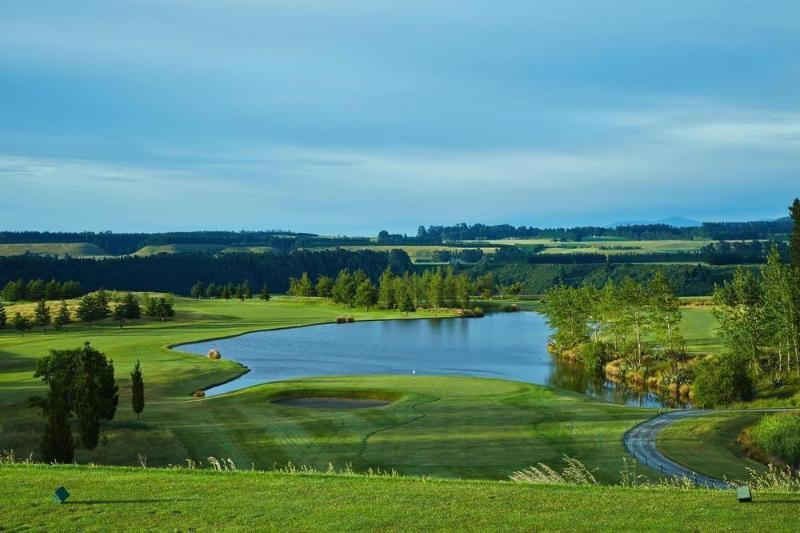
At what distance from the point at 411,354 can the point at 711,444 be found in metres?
51.8

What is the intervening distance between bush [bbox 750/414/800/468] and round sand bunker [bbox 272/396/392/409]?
69.2 ft

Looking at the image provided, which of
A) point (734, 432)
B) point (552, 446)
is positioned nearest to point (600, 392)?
point (734, 432)

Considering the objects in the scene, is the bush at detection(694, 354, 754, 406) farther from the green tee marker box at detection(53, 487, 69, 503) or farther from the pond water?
the green tee marker box at detection(53, 487, 69, 503)

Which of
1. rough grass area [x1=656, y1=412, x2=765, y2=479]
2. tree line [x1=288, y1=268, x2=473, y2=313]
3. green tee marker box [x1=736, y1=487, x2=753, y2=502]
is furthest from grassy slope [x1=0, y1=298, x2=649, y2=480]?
tree line [x1=288, y1=268, x2=473, y2=313]

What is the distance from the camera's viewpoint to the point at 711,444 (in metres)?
33.8

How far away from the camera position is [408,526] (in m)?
13.3

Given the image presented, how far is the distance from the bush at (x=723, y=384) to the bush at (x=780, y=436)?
44.6 feet

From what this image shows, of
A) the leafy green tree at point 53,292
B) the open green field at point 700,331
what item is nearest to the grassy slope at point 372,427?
the open green field at point 700,331

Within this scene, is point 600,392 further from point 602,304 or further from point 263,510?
point 263,510

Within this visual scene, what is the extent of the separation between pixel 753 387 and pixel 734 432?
19.1 meters

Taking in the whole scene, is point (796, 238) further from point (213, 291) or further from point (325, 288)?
point (213, 291)

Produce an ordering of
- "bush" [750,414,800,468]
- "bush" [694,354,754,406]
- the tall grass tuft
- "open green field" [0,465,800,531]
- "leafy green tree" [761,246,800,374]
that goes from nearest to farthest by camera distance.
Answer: "open green field" [0,465,800,531] → the tall grass tuft → "bush" [750,414,800,468] → "bush" [694,354,754,406] → "leafy green tree" [761,246,800,374]

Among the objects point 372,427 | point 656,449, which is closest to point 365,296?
point 372,427

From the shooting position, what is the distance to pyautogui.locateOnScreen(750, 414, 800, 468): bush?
3222 centimetres
